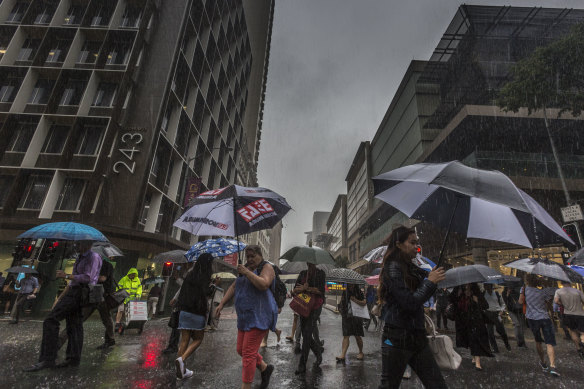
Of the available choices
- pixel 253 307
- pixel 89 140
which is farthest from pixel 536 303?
pixel 89 140

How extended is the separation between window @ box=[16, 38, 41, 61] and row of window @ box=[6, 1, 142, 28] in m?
1.46

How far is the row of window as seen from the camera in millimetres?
20578

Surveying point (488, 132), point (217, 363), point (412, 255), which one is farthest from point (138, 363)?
point (488, 132)

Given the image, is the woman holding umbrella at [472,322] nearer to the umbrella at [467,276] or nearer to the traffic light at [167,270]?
the umbrella at [467,276]

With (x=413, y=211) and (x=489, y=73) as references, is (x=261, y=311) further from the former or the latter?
(x=489, y=73)

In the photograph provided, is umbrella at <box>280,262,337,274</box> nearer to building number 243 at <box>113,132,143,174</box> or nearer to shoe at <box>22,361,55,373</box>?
shoe at <box>22,361,55,373</box>

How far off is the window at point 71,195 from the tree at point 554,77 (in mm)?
24632

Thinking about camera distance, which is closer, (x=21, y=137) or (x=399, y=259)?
(x=399, y=259)

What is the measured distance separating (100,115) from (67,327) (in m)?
17.4

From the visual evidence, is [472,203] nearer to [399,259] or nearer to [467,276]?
[399,259]

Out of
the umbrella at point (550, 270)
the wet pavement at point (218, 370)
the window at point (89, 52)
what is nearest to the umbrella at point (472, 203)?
the wet pavement at point (218, 370)

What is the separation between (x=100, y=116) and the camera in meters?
17.9

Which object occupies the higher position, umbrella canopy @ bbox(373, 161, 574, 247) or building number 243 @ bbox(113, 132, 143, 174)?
building number 243 @ bbox(113, 132, 143, 174)

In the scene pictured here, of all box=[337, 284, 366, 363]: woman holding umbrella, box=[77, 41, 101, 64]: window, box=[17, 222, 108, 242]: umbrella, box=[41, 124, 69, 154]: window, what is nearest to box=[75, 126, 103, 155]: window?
box=[41, 124, 69, 154]: window
